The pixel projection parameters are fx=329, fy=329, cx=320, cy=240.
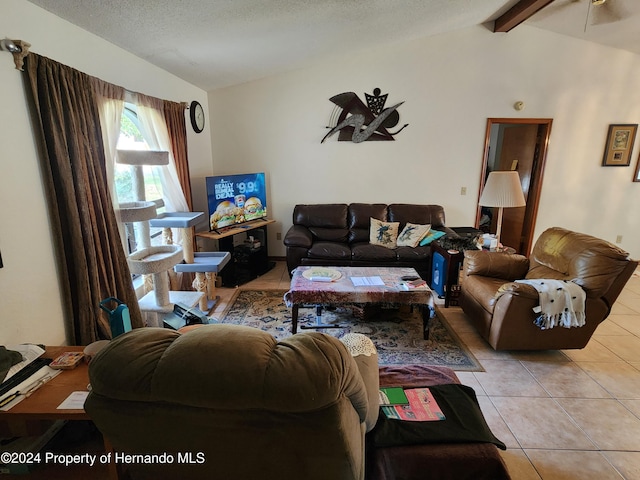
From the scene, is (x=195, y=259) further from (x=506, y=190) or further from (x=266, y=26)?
(x=506, y=190)

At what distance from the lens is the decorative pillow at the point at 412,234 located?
4031mm

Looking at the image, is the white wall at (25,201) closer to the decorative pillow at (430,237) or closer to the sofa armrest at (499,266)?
the sofa armrest at (499,266)

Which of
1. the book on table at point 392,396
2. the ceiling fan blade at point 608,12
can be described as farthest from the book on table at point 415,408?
the ceiling fan blade at point 608,12

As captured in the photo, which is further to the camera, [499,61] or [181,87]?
[499,61]

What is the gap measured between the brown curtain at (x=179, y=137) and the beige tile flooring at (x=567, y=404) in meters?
3.09

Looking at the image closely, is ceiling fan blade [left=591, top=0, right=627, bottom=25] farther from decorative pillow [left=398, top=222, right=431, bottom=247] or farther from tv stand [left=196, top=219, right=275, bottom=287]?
tv stand [left=196, top=219, right=275, bottom=287]

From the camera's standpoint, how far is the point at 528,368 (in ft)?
7.89

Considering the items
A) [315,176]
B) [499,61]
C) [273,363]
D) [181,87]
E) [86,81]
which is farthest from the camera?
[315,176]

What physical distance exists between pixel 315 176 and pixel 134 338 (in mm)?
3996

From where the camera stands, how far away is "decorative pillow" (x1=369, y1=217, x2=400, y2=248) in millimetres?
4141

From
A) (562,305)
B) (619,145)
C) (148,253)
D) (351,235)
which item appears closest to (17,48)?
(148,253)

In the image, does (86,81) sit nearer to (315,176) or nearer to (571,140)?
(315,176)

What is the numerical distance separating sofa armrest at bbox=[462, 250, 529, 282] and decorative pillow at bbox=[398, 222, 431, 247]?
101cm

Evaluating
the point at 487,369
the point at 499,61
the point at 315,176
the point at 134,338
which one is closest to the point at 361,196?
the point at 315,176
